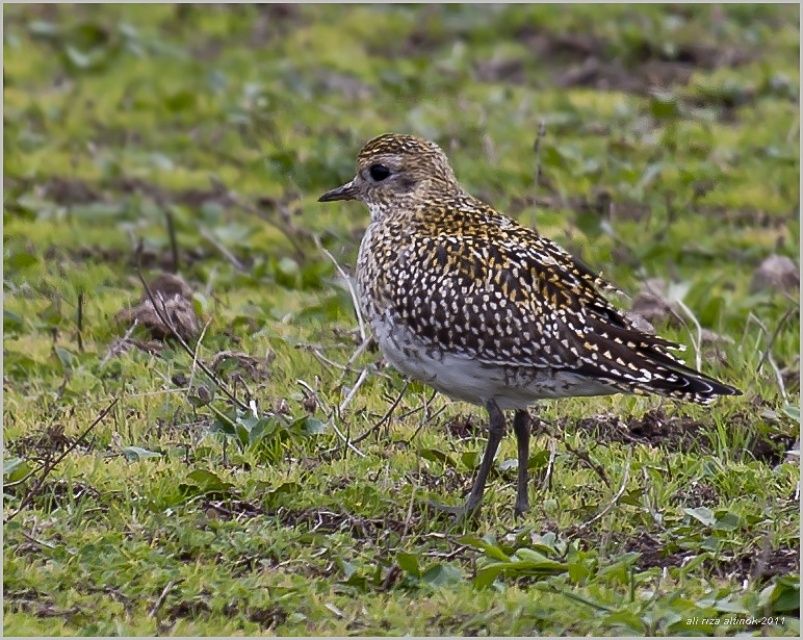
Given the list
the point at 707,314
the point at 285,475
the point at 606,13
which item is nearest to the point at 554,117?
the point at 606,13

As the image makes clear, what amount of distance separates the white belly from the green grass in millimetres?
458

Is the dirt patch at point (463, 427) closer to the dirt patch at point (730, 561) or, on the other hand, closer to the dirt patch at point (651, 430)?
the dirt patch at point (651, 430)

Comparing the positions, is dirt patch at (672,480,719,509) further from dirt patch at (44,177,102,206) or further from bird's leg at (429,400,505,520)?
dirt patch at (44,177,102,206)

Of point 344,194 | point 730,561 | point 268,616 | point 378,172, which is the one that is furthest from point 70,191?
point 730,561

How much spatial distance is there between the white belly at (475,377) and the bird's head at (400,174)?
3.25 feet

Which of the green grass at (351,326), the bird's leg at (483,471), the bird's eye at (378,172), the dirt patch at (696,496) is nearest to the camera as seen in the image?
the green grass at (351,326)

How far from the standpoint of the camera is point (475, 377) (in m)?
7.50

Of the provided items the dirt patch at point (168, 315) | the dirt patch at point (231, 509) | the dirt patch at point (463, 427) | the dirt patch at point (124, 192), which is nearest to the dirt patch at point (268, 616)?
the dirt patch at point (231, 509)

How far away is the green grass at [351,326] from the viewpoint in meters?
6.75

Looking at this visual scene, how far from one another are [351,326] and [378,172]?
1579mm

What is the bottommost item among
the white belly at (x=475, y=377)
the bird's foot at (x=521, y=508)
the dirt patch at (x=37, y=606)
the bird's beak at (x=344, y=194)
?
the dirt patch at (x=37, y=606)

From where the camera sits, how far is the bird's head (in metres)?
8.52

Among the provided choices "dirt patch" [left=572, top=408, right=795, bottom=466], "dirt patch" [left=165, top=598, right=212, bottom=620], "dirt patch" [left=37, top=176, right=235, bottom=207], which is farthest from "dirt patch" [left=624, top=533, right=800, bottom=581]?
"dirt patch" [left=37, top=176, right=235, bottom=207]

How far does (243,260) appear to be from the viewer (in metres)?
11.9
